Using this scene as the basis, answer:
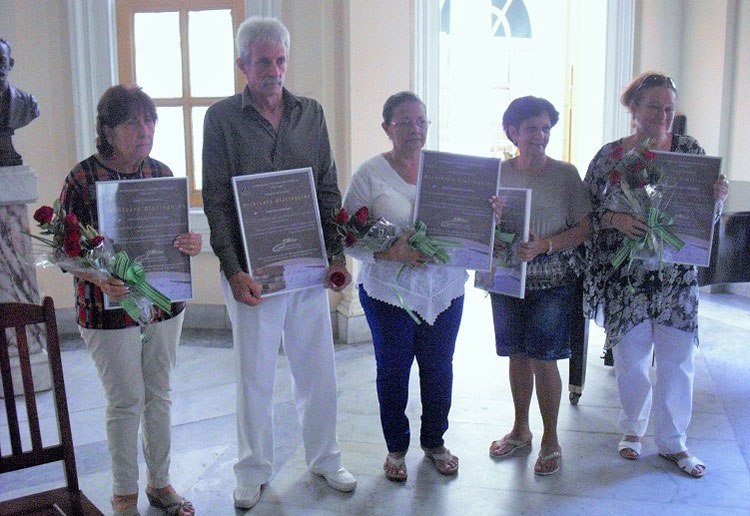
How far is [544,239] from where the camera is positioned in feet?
9.32

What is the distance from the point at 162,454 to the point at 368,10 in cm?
Result: 324

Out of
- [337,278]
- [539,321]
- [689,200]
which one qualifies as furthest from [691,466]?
[337,278]

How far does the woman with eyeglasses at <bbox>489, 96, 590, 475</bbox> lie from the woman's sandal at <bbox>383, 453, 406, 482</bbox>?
26.0 inches

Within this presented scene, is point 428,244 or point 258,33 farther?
point 428,244

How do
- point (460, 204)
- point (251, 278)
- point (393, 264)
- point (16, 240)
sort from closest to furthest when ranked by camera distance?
point (251, 278) < point (460, 204) < point (393, 264) < point (16, 240)

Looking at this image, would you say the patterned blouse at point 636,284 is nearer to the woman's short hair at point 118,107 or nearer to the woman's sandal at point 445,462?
the woman's sandal at point 445,462

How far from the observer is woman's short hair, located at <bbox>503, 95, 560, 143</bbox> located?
2824 mm

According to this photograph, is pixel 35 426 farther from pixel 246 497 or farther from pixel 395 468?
pixel 395 468

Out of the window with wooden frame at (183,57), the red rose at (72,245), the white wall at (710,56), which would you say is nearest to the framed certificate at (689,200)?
the red rose at (72,245)

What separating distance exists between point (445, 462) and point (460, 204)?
3.77ft

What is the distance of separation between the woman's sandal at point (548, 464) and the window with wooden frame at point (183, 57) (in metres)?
3.40

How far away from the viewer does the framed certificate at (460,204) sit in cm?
268

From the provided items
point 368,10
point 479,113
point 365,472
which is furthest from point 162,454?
point 479,113

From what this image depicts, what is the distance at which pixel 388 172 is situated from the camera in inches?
110
